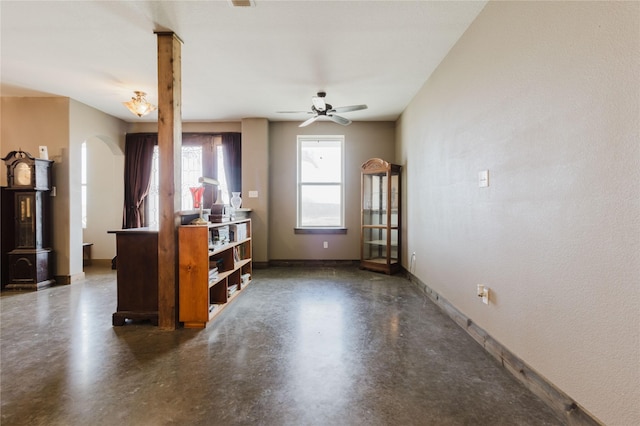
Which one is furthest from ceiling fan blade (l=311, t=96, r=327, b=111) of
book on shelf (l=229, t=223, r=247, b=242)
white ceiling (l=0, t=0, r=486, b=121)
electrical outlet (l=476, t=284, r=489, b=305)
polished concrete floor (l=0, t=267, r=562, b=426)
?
electrical outlet (l=476, t=284, r=489, b=305)

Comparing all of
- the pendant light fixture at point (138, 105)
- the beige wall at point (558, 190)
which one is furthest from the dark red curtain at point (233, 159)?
the beige wall at point (558, 190)

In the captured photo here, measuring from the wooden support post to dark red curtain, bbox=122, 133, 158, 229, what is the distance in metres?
3.31

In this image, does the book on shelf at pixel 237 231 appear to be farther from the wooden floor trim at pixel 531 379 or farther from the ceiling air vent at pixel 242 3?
the wooden floor trim at pixel 531 379

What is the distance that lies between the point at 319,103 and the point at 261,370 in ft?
10.2

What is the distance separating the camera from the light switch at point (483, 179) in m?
2.24

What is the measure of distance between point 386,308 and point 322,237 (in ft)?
8.14

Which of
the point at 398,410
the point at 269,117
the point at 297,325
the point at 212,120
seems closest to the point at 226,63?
the point at 269,117

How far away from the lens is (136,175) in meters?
5.42

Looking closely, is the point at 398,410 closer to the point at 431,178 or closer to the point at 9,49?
the point at 431,178

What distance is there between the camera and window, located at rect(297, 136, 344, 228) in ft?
18.3

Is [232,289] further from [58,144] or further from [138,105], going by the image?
[58,144]

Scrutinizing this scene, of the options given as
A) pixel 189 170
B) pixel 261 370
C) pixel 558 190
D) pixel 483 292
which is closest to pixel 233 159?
pixel 189 170

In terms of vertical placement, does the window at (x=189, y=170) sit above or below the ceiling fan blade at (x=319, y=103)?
below

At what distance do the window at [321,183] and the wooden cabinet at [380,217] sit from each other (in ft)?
1.84
